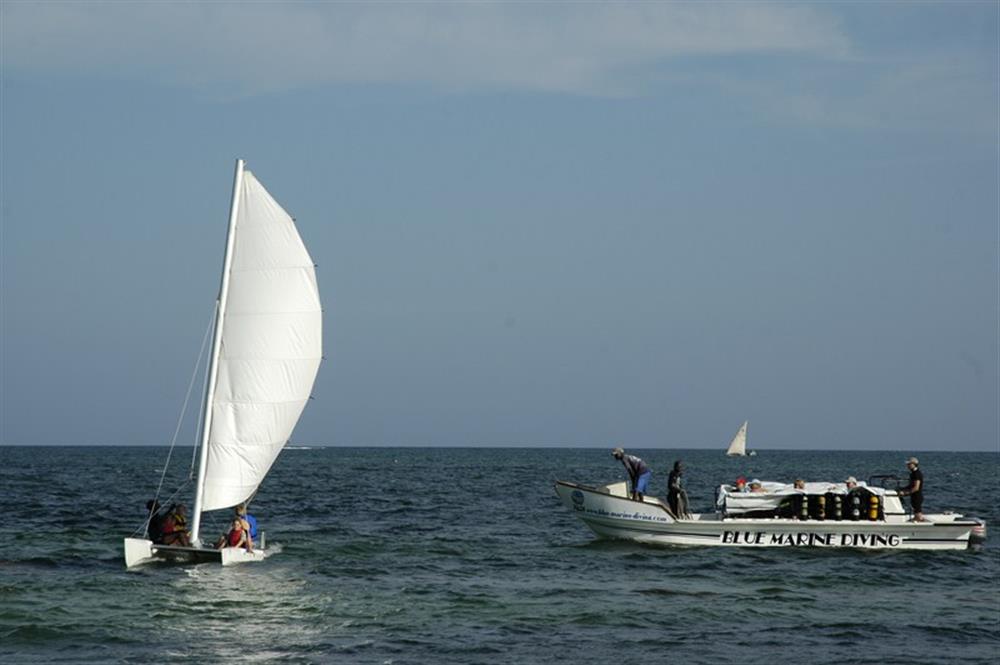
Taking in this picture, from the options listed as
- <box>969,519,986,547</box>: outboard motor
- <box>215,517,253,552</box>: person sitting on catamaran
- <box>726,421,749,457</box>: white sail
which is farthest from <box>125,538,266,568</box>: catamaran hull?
<box>726,421,749,457</box>: white sail

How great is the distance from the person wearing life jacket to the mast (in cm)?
19

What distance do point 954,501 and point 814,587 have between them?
37358 millimetres

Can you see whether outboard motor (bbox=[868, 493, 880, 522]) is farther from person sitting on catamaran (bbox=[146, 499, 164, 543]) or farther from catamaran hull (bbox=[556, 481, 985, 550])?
person sitting on catamaran (bbox=[146, 499, 164, 543])

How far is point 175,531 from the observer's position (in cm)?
2967

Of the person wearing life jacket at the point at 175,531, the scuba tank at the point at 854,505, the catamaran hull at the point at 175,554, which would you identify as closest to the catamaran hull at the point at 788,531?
the scuba tank at the point at 854,505

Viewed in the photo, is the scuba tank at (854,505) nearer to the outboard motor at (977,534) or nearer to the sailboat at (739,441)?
the outboard motor at (977,534)

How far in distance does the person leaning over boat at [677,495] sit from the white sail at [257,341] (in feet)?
32.3

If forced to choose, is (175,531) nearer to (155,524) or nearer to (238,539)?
(155,524)

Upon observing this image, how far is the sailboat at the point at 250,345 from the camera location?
29734 millimetres

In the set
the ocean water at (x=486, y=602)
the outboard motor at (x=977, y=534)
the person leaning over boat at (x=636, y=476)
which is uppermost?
the person leaning over boat at (x=636, y=476)

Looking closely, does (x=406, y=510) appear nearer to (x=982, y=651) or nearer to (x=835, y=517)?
(x=835, y=517)

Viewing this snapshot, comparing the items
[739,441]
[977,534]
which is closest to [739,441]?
[739,441]

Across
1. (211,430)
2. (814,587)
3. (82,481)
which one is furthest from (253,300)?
(82,481)

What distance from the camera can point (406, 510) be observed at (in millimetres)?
52531
